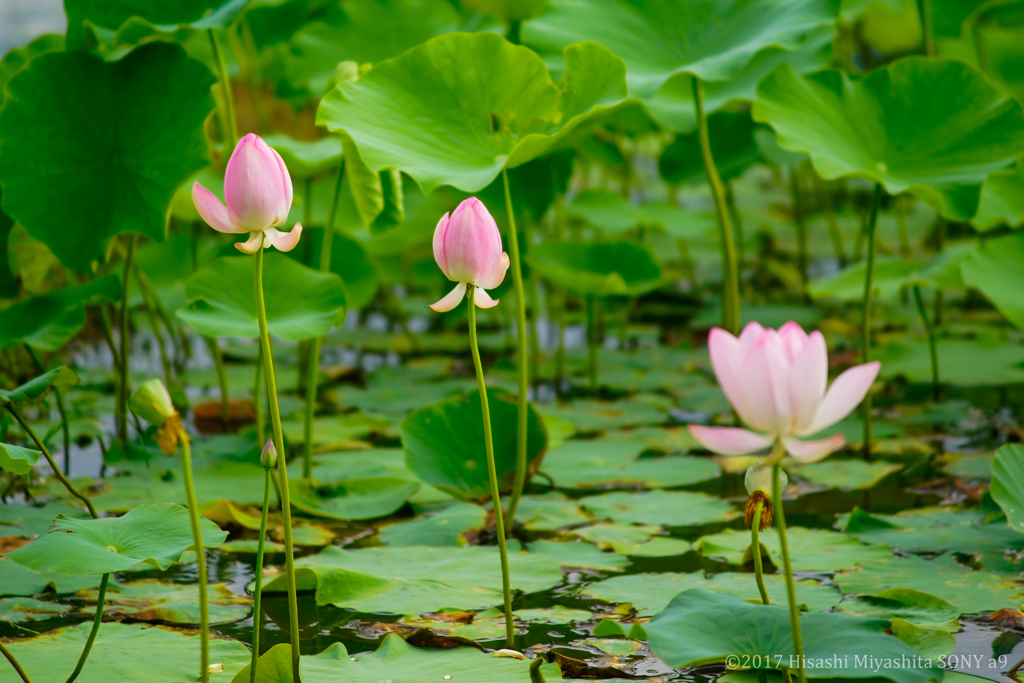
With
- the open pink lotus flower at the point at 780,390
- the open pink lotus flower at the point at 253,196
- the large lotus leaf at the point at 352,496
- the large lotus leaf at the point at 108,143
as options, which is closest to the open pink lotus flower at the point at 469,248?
the open pink lotus flower at the point at 253,196

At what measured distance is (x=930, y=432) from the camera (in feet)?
6.16

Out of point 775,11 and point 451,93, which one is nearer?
point 451,93

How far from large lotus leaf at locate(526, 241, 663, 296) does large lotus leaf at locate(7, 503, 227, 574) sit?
126 cm

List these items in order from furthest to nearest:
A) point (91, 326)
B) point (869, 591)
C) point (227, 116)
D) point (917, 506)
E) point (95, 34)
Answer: point (91, 326), point (227, 116), point (95, 34), point (917, 506), point (869, 591)

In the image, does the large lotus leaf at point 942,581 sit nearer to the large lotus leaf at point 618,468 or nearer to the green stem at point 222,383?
the large lotus leaf at point 618,468

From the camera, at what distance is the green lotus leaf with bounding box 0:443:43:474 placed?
943 millimetres

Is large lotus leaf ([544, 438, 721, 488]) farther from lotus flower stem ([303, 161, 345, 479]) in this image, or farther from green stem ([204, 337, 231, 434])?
green stem ([204, 337, 231, 434])

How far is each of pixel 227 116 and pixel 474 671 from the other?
4.18 feet

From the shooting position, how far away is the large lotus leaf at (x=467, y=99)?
134 centimetres

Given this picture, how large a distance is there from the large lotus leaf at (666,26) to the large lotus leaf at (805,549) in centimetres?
86

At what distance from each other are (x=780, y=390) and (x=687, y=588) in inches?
24.3

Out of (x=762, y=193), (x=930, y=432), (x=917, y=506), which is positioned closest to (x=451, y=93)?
(x=917, y=506)

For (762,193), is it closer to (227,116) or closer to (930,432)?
(930,432)

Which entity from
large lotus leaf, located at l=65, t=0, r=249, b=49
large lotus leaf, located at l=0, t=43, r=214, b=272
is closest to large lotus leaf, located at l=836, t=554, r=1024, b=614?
large lotus leaf, located at l=0, t=43, r=214, b=272
